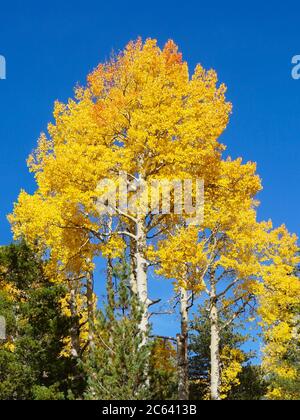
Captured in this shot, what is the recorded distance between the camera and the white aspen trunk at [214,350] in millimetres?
16188

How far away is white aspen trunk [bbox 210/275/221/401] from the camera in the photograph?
16.2 meters

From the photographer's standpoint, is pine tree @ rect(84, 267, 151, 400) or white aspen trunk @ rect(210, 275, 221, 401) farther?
white aspen trunk @ rect(210, 275, 221, 401)

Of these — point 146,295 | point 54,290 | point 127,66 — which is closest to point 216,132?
point 127,66

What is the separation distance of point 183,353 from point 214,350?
3.02ft

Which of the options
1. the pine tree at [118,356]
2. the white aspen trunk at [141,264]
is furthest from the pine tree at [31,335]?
the pine tree at [118,356]

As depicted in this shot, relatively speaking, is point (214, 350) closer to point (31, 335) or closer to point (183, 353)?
point (183, 353)

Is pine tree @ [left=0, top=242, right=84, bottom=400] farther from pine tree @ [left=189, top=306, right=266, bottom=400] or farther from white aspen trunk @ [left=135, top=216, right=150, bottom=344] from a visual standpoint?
pine tree @ [left=189, top=306, right=266, bottom=400]

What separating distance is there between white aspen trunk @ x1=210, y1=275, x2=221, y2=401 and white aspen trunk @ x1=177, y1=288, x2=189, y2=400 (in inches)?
28.9

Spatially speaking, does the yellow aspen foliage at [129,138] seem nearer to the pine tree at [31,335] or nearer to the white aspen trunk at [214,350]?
the pine tree at [31,335]

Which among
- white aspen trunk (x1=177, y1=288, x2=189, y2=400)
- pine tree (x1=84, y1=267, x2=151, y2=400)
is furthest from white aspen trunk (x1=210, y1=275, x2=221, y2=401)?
pine tree (x1=84, y1=267, x2=151, y2=400)

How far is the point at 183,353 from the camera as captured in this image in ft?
53.6

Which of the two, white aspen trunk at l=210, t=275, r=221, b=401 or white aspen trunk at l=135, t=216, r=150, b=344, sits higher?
white aspen trunk at l=135, t=216, r=150, b=344

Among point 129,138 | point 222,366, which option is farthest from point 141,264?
point 222,366
